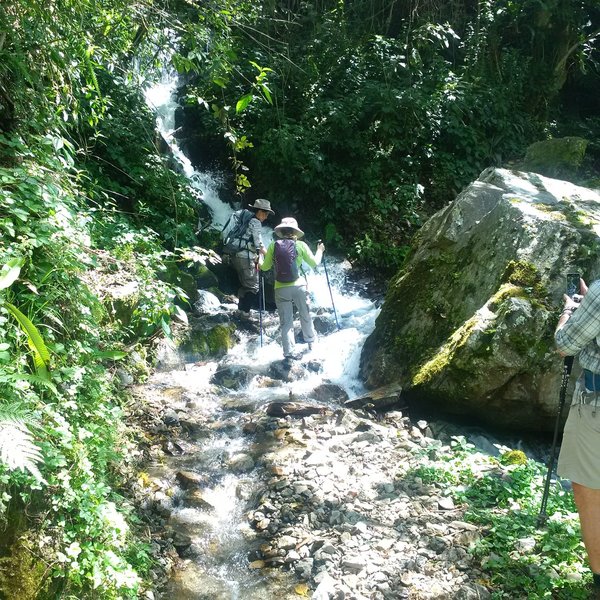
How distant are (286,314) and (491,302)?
10.1 ft

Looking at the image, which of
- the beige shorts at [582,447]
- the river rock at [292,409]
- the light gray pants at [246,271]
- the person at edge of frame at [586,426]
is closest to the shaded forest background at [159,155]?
the light gray pants at [246,271]

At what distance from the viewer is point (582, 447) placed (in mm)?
3338

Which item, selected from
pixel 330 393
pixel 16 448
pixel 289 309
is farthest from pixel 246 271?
pixel 16 448

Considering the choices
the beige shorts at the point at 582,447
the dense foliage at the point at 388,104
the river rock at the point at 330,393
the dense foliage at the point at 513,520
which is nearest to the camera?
the beige shorts at the point at 582,447

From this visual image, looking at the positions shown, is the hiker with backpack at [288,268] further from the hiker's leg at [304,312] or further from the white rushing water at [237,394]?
the white rushing water at [237,394]

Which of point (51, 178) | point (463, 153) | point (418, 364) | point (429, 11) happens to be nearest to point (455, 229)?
point (418, 364)

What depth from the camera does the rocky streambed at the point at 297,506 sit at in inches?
154

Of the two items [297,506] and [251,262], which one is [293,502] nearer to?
[297,506]

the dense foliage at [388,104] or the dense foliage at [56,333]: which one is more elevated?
the dense foliage at [388,104]

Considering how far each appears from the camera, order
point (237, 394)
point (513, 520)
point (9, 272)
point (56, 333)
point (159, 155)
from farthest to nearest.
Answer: point (159, 155) → point (237, 394) → point (513, 520) → point (56, 333) → point (9, 272)

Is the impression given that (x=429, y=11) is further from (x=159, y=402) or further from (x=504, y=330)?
(x=159, y=402)

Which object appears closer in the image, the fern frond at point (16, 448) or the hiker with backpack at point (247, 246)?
the fern frond at point (16, 448)

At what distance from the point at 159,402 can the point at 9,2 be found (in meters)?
4.29

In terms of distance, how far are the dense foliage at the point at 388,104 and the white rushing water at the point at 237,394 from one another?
133 centimetres
